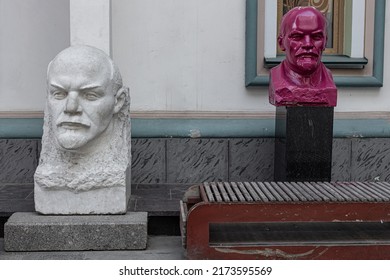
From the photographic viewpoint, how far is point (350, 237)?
392cm

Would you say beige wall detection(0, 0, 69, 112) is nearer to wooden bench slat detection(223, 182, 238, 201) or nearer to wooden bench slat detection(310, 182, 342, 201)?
wooden bench slat detection(223, 182, 238, 201)

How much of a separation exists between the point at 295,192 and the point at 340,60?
2228 mm

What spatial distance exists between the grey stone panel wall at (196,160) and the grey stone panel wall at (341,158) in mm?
1033

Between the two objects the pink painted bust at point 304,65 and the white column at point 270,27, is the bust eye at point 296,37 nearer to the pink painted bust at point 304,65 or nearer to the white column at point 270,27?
the pink painted bust at point 304,65

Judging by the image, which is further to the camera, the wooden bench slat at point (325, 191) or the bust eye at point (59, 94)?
the bust eye at point (59, 94)

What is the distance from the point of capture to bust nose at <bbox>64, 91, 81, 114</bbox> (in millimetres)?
3850

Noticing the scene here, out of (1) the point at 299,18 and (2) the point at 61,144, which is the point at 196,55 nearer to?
(1) the point at 299,18

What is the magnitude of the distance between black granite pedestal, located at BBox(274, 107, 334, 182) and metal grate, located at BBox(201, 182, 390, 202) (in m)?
0.50

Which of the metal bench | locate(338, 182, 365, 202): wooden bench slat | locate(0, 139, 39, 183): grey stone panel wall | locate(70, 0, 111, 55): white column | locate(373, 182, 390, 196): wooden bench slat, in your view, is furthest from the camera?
locate(0, 139, 39, 183): grey stone panel wall

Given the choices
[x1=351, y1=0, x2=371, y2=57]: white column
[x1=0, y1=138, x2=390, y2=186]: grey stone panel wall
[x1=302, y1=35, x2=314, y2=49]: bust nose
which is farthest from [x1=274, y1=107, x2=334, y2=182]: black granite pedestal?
[x1=351, y1=0, x2=371, y2=57]: white column

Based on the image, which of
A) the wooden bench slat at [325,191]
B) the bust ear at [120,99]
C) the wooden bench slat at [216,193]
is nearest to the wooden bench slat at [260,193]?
the wooden bench slat at [216,193]

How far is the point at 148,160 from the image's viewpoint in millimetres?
5602

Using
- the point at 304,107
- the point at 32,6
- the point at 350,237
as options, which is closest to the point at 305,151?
the point at 304,107

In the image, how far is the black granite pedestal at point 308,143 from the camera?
4770mm
